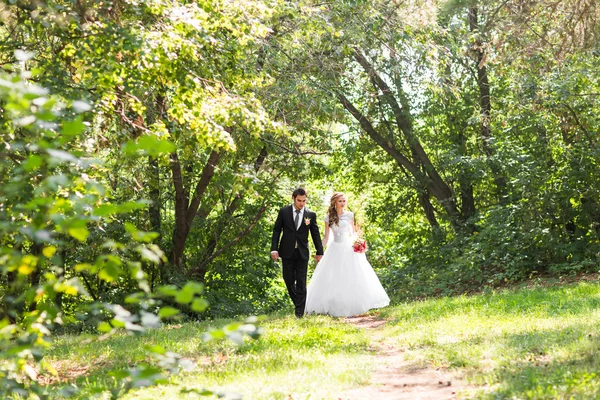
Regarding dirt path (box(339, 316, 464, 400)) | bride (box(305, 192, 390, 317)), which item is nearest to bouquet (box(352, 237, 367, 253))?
bride (box(305, 192, 390, 317))

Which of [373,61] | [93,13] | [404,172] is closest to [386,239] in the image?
[404,172]

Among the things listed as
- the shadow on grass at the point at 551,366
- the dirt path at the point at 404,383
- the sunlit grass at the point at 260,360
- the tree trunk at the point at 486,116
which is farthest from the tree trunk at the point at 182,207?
the shadow on grass at the point at 551,366

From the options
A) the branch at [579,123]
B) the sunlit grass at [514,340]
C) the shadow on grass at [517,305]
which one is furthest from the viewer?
the branch at [579,123]

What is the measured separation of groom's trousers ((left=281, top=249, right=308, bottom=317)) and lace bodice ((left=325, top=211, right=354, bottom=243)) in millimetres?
1648

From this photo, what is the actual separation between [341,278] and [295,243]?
172 centimetres

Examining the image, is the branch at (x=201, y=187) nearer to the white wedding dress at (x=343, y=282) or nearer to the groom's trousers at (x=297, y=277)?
the white wedding dress at (x=343, y=282)

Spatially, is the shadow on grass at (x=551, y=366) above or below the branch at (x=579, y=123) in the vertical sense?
below

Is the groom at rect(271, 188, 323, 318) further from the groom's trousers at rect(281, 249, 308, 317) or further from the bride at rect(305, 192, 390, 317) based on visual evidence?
the bride at rect(305, 192, 390, 317)

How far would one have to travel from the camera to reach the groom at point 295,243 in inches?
496

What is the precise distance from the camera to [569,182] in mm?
17688

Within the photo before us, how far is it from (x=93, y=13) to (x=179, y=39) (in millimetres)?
1574

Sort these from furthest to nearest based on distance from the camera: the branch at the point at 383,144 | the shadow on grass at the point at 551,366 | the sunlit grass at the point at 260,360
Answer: the branch at the point at 383,144 < the sunlit grass at the point at 260,360 < the shadow on grass at the point at 551,366

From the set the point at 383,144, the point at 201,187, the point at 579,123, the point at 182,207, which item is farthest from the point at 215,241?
the point at 579,123

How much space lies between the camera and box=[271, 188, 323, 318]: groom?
12602 mm
